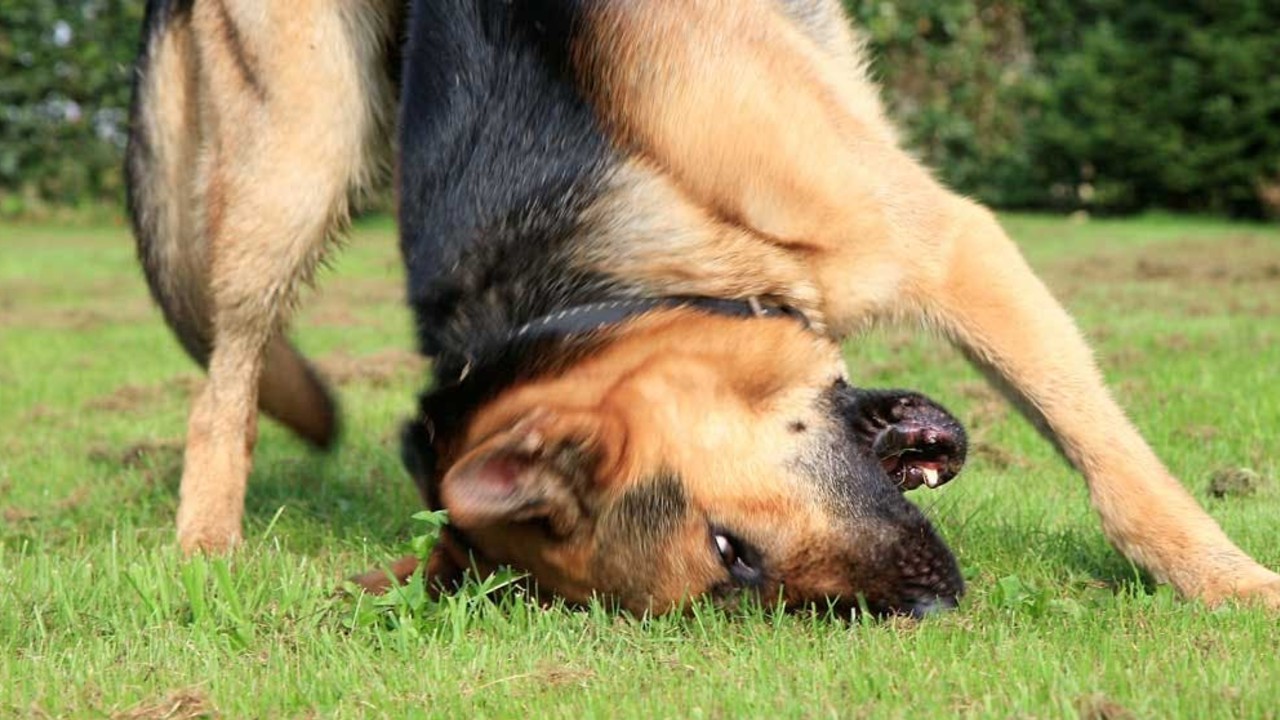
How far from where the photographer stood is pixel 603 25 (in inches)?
142

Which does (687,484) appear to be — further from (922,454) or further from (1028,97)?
(1028,97)

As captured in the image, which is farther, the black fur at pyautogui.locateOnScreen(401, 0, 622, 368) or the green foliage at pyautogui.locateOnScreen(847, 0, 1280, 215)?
the green foliage at pyautogui.locateOnScreen(847, 0, 1280, 215)

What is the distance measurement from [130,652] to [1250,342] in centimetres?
537

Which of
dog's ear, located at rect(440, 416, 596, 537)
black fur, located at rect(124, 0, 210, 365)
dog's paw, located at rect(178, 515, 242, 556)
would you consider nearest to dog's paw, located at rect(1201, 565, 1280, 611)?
dog's ear, located at rect(440, 416, 596, 537)

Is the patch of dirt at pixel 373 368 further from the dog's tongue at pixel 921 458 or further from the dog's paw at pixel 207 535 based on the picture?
the dog's tongue at pixel 921 458

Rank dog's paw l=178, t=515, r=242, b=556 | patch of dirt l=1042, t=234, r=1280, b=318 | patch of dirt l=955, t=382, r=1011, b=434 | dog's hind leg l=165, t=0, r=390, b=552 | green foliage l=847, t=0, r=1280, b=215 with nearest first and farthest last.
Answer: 1. dog's paw l=178, t=515, r=242, b=556
2. dog's hind leg l=165, t=0, r=390, b=552
3. patch of dirt l=955, t=382, r=1011, b=434
4. patch of dirt l=1042, t=234, r=1280, b=318
5. green foliage l=847, t=0, r=1280, b=215

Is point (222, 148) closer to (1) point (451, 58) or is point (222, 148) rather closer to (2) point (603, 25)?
(1) point (451, 58)

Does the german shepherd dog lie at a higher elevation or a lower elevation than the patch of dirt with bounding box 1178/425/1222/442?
higher

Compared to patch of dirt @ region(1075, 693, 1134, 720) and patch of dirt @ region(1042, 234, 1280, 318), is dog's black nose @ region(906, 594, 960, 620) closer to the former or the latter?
patch of dirt @ region(1075, 693, 1134, 720)

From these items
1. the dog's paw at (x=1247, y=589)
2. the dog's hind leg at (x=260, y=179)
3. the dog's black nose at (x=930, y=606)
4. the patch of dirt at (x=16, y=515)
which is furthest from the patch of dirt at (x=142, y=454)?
the dog's paw at (x=1247, y=589)

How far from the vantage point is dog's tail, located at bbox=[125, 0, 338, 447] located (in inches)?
197

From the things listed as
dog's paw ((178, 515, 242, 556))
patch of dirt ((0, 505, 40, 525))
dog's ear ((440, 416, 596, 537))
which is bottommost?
patch of dirt ((0, 505, 40, 525))

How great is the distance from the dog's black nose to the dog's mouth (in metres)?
0.32

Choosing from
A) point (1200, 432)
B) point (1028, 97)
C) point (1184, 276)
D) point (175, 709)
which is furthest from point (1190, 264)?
point (175, 709)
